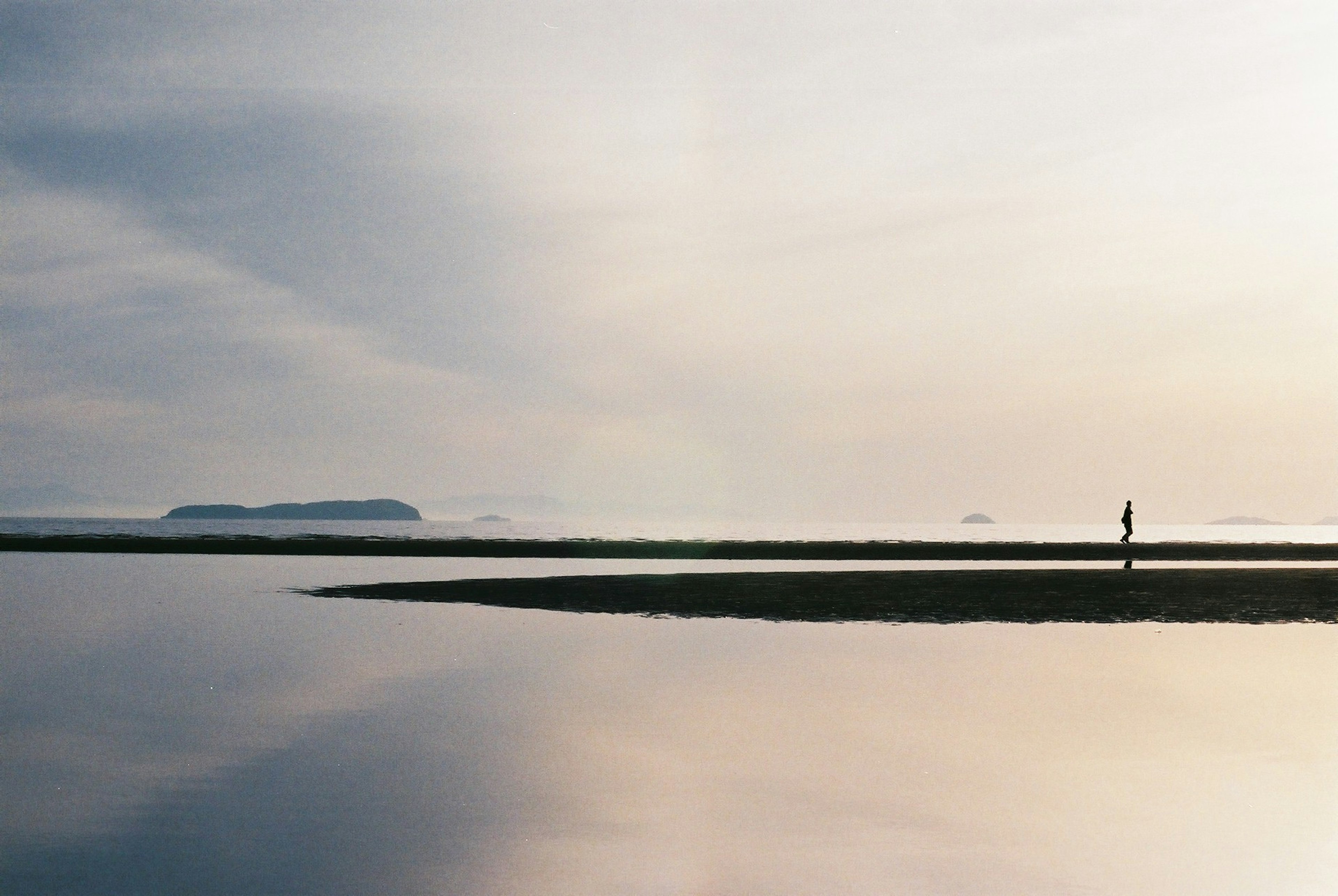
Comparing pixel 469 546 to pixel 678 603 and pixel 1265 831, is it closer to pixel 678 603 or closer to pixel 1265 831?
pixel 678 603

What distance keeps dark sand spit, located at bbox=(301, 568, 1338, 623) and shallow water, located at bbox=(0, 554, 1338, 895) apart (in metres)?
7.12

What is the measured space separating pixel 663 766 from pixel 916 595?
26.7 meters

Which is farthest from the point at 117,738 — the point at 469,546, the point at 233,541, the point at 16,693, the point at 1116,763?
the point at 233,541

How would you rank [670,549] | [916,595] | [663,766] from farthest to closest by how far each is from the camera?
[670,549] < [916,595] < [663,766]

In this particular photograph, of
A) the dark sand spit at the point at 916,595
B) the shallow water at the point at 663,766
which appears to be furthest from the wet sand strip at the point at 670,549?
the shallow water at the point at 663,766

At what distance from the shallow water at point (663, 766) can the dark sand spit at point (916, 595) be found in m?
7.12

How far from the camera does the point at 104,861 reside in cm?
865

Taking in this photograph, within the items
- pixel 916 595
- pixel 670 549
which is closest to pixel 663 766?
pixel 916 595

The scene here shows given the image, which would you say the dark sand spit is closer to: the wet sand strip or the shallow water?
the shallow water

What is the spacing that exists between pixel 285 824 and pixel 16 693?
9.43 metres

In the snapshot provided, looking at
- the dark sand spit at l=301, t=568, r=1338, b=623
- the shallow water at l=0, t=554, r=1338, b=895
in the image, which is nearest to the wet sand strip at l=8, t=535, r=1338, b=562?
the dark sand spit at l=301, t=568, r=1338, b=623

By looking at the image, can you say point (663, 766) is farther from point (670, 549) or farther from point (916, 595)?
point (670, 549)

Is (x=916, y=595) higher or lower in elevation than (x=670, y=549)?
lower

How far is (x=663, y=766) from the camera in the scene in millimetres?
12086
